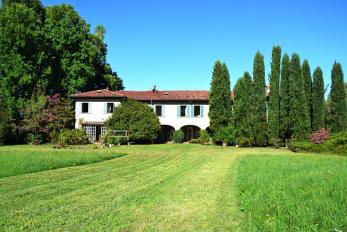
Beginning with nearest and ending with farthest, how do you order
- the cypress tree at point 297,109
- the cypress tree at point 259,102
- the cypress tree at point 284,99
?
1. the cypress tree at point 297,109
2. the cypress tree at point 284,99
3. the cypress tree at point 259,102

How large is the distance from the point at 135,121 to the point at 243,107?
10.6m

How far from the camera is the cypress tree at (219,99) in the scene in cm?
3750

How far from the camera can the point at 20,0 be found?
139 feet

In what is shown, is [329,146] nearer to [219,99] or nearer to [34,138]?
[219,99]

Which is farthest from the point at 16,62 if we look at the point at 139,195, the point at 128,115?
the point at 139,195

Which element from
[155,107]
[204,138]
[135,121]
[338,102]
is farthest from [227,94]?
[338,102]

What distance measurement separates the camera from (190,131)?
44562mm

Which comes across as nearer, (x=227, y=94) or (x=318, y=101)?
(x=318, y=101)

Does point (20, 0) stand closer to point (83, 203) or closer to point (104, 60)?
point (104, 60)

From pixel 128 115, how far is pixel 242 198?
27832mm

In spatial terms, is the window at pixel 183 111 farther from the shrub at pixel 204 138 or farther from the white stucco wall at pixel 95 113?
the white stucco wall at pixel 95 113

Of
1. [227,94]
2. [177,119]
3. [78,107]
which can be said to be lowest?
[177,119]

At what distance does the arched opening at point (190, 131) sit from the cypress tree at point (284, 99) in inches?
445

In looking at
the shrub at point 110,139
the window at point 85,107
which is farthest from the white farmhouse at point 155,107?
the shrub at point 110,139
